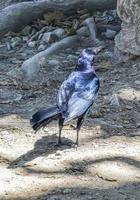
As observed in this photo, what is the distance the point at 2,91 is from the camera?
26.6 ft

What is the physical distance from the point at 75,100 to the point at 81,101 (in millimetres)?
56

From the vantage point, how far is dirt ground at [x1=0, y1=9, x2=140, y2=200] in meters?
5.11

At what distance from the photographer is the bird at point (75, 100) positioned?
5.70 metres

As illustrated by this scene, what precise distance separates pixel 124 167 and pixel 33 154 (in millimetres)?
860

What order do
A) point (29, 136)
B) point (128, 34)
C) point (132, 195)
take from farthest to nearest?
point (128, 34) → point (29, 136) → point (132, 195)

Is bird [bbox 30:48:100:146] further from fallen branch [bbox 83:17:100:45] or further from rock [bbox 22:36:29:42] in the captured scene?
rock [bbox 22:36:29:42]

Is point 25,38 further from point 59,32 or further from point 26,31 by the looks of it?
point 59,32

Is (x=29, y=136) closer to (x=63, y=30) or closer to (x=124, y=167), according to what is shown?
(x=124, y=167)

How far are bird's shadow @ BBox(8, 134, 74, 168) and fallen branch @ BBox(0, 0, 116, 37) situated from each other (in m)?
4.60

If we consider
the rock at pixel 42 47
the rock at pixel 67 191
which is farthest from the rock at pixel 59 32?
the rock at pixel 67 191

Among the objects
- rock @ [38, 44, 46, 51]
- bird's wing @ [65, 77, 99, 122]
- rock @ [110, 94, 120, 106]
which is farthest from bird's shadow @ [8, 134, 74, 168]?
rock @ [38, 44, 46, 51]

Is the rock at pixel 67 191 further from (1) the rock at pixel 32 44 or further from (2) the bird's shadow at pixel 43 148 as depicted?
(1) the rock at pixel 32 44

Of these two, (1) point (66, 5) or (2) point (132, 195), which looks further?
(1) point (66, 5)

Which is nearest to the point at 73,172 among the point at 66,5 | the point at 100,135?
the point at 100,135
